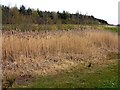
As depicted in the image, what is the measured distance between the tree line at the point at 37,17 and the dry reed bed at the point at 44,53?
15079 millimetres

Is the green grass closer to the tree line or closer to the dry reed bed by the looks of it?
the dry reed bed

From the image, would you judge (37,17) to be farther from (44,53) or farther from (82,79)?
(82,79)

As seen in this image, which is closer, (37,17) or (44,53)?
(44,53)

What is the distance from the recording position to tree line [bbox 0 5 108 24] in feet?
108

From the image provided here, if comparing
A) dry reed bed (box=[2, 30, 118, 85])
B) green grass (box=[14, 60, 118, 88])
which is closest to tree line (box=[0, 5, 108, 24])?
dry reed bed (box=[2, 30, 118, 85])

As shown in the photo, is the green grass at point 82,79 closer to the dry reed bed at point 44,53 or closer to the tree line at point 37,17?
the dry reed bed at point 44,53

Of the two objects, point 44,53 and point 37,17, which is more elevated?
point 37,17

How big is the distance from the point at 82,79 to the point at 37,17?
106ft

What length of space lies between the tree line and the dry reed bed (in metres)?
15.1

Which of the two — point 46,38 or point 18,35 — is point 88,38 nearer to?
point 46,38

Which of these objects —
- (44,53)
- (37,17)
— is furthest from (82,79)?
(37,17)

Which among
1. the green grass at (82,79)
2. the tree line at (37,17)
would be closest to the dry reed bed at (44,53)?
the green grass at (82,79)

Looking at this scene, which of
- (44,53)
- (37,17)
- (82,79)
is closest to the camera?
(82,79)

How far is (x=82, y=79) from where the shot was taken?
10.3 meters
